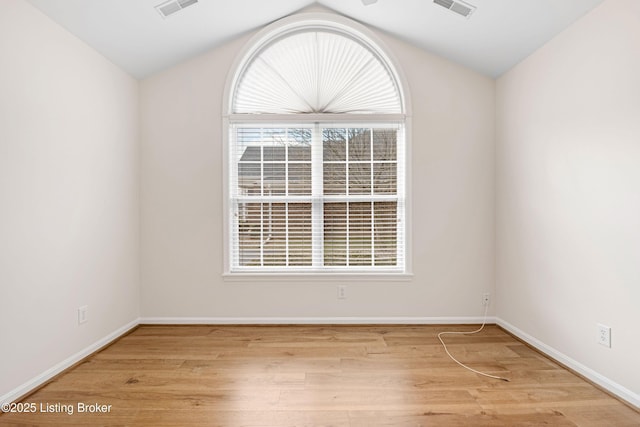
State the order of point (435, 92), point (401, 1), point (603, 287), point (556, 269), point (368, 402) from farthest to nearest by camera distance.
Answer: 1. point (435, 92)
2. point (401, 1)
3. point (556, 269)
4. point (603, 287)
5. point (368, 402)

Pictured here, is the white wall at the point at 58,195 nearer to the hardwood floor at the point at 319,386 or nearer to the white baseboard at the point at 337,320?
the hardwood floor at the point at 319,386

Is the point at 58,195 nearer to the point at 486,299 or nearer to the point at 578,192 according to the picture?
the point at 578,192

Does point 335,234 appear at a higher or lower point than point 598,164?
lower

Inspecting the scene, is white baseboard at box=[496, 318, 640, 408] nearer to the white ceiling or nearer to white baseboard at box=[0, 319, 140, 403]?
the white ceiling

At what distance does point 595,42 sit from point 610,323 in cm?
181

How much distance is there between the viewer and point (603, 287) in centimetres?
232

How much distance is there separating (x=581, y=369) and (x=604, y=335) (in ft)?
1.14

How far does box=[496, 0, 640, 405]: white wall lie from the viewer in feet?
7.02

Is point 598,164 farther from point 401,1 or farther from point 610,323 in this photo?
point 401,1

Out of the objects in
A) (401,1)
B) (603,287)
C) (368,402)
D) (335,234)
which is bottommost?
(368,402)

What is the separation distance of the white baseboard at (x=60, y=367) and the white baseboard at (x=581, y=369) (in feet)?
11.7

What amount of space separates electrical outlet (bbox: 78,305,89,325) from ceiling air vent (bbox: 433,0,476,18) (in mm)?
3638

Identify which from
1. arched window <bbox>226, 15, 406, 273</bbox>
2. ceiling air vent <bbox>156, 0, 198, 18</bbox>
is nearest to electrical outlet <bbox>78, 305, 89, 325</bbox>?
arched window <bbox>226, 15, 406, 273</bbox>

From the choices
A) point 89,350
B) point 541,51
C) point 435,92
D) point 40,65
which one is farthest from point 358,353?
point 40,65
